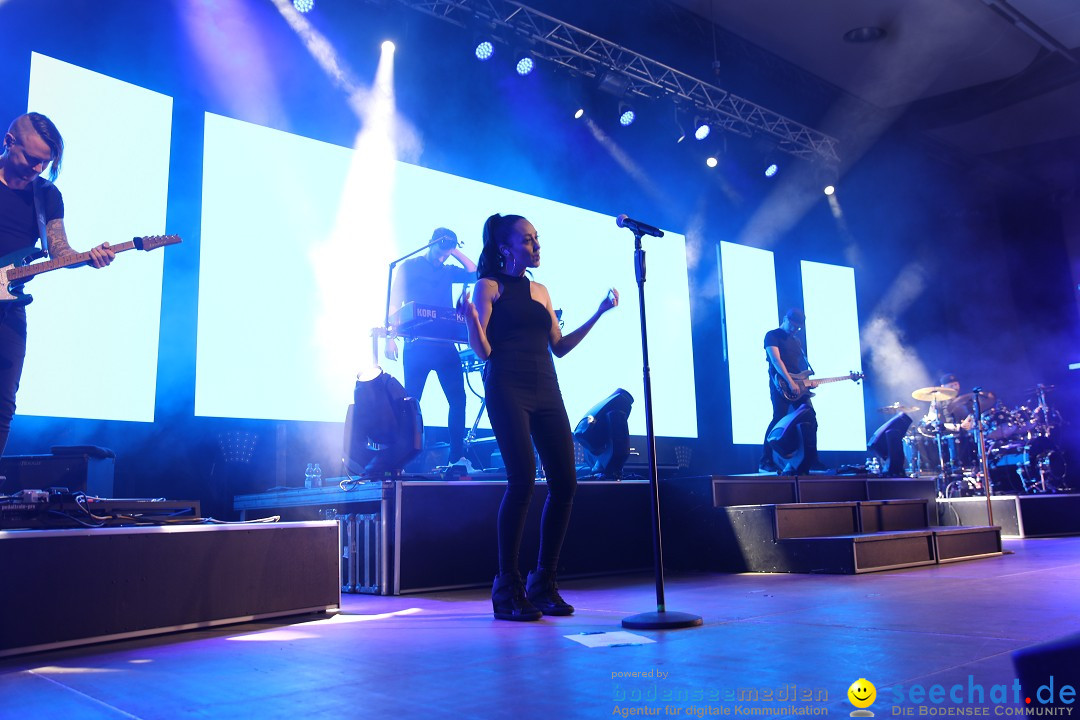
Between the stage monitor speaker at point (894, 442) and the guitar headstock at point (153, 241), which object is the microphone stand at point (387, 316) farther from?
the stage monitor speaker at point (894, 442)

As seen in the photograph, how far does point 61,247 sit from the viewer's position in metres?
3.53

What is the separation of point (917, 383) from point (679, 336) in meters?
4.46

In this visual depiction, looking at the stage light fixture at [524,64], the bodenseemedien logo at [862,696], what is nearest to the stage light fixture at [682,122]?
the stage light fixture at [524,64]

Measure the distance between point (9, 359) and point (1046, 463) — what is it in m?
9.51

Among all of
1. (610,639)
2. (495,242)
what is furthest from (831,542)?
(495,242)

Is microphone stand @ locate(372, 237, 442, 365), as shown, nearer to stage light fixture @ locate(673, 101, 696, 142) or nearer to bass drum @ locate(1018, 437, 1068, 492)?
stage light fixture @ locate(673, 101, 696, 142)

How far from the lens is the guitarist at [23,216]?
3.23 metres

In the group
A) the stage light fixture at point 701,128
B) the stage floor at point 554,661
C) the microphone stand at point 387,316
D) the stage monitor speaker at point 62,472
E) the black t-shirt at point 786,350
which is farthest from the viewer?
the stage light fixture at point 701,128

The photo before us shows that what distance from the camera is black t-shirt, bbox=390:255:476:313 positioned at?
5.75 meters

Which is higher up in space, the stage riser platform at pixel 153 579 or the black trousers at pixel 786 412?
the black trousers at pixel 786 412

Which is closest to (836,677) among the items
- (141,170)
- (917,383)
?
(141,170)

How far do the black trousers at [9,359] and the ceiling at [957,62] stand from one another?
6404mm

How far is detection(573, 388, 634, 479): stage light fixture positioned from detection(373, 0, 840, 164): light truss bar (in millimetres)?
3292

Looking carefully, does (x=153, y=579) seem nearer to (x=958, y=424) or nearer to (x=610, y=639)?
(x=610, y=639)
